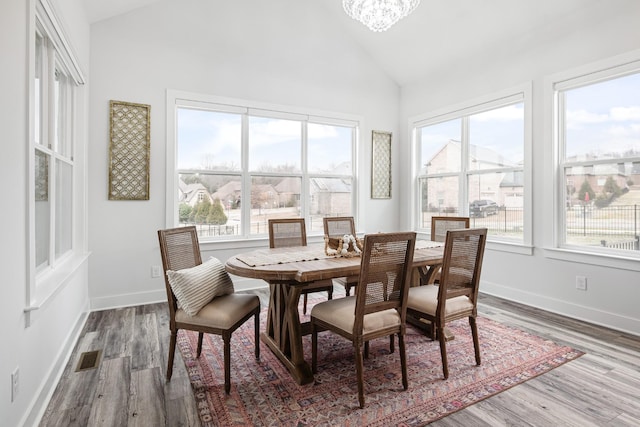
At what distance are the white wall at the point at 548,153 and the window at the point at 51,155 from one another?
431 cm

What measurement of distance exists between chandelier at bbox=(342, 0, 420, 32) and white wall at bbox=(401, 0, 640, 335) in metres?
1.57

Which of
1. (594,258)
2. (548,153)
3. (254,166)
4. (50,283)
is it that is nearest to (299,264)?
(50,283)

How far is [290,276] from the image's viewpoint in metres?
2.12

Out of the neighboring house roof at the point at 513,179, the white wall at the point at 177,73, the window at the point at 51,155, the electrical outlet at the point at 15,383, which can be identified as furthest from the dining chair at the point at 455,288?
the white wall at the point at 177,73

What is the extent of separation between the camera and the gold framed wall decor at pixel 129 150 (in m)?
3.69

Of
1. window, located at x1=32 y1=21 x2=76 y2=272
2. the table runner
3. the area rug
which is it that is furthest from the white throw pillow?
window, located at x1=32 y1=21 x2=76 y2=272

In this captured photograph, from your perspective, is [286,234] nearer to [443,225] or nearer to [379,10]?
[443,225]

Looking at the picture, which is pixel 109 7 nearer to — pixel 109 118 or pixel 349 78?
pixel 109 118

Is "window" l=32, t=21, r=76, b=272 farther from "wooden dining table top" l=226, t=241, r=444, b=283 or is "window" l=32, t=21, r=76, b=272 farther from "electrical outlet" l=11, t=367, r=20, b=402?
"wooden dining table top" l=226, t=241, r=444, b=283

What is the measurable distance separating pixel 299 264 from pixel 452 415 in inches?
47.9

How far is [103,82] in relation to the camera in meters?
3.66

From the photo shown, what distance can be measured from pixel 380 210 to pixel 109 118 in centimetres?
373

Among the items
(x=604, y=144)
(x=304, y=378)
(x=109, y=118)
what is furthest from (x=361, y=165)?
(x=304, y=378)

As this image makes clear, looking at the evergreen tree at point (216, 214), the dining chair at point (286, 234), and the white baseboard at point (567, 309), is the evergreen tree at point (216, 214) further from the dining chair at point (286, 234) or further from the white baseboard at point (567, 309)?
the white baseboard at point (567, 309)
